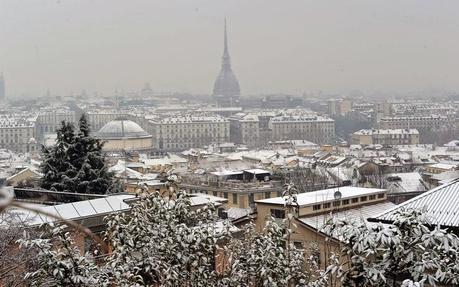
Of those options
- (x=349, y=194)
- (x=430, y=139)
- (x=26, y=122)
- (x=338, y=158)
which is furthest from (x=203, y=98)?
(x=349, y=194)

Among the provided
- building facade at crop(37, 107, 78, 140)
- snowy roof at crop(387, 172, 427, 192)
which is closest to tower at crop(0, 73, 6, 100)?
building facade at crop(37, 107, 78, 140)

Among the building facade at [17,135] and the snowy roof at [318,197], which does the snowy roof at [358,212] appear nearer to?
the snowy roof at [318,197]

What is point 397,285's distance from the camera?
179 cm

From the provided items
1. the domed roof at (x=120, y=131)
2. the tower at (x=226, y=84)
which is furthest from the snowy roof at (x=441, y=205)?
the tower at (x=226, y=84)

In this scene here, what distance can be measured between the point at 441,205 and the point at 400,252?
1561 mm

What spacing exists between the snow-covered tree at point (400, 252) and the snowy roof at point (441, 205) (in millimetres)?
1164

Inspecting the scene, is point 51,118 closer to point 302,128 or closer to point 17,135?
point 17,135

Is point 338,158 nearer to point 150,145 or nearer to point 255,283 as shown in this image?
point 150,145

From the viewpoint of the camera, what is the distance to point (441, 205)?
317 cm

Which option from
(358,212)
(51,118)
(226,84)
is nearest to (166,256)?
(358,212)

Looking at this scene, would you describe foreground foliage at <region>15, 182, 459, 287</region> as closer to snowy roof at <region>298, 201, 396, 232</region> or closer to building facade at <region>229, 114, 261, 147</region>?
snowy roof at <region>298, 201, 396, 232</region>

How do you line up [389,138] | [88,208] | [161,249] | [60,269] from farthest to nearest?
[389,138]
[88,208]
[161,249]
[60,269]

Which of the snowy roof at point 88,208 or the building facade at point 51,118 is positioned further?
the building facade at point 51,118

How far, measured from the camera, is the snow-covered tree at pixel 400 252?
169cm
